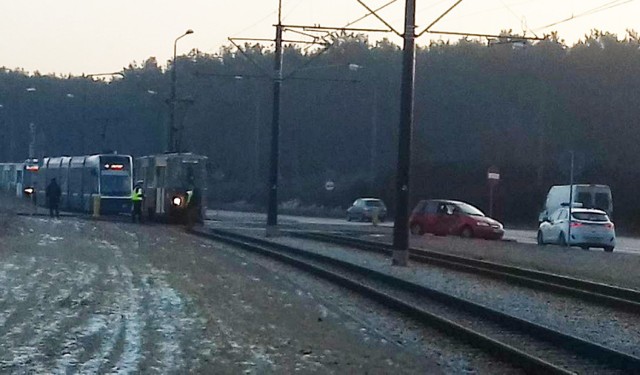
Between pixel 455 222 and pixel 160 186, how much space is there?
13451mm

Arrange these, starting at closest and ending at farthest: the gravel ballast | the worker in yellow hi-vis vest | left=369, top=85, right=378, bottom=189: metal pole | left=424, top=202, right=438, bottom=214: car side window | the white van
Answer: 1. the gravel ballast
2. left=424, top=202, right=438, bottom=214: car side window
3. the white van
4. the worker in yellow hi-vis vest
5. left=369, top=85, right=378, bottom=189: metal pole

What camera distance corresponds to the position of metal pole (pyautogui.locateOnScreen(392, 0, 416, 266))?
2959 cm

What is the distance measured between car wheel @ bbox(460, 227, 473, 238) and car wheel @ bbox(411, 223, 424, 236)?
185 centimetres

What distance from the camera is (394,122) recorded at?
112m

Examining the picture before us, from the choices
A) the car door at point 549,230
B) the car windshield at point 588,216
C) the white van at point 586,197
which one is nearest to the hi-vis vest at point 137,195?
the white van at point 586,197

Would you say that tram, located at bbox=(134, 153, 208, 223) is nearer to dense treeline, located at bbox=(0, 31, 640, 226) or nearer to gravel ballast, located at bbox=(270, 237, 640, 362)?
gravel ballast, located at bbox=(270, 237, 640, 362)

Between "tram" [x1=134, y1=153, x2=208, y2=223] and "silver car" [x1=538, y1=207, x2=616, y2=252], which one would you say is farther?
"tram" [x1=134, y1=153, x2=208, y2=223]

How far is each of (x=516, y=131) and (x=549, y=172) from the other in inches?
524

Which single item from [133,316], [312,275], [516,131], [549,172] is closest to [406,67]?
[312,275]

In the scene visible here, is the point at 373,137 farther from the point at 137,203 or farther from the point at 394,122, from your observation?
the point at 137,203

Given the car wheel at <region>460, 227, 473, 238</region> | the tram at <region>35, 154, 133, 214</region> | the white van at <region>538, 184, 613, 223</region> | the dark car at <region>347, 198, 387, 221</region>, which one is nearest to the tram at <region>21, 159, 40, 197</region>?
the tram at <region>35, 154, 133, 214</region>

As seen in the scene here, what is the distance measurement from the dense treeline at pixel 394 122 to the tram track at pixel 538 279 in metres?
39.5

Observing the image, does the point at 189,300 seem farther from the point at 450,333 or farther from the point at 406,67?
the point at 406,67

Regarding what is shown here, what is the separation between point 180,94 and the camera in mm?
130125
